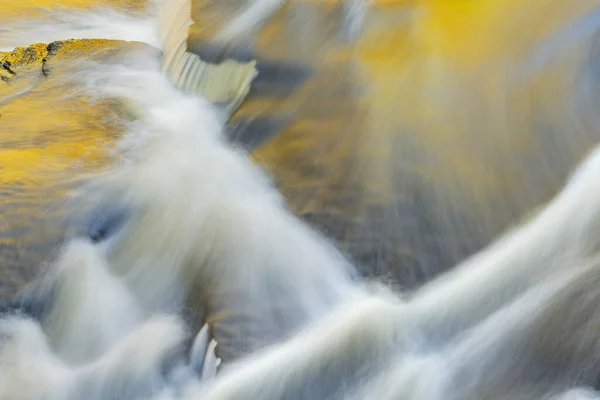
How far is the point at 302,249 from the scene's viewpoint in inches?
137

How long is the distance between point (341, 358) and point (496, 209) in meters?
1.03

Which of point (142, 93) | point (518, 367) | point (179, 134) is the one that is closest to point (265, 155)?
point (179, 134)

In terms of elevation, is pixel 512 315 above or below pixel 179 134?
above

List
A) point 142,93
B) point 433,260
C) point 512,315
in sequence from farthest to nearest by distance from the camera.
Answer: point 142,93 → point 433,260 → point 512,315

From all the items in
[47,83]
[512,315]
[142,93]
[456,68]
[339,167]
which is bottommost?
[47,83]

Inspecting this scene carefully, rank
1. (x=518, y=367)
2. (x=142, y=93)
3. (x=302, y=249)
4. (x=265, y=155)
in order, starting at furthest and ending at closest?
(x=142, y=93) → (x=265, y=155) → (x=302, y=249) → (x=518, y=367)

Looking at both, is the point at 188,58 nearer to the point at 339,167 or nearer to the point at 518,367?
the point at 339,167

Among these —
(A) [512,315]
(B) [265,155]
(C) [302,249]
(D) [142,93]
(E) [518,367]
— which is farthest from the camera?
(D) [142,93]

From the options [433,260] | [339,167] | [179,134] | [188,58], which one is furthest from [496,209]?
[188,58]

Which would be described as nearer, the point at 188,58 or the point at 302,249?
the point at 302,249

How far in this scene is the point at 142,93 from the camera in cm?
500

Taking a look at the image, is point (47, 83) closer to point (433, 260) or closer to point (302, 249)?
point (302, 249)

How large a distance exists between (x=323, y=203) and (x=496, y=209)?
88 centimetres

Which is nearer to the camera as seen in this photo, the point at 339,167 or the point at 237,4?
the point at 339,167
